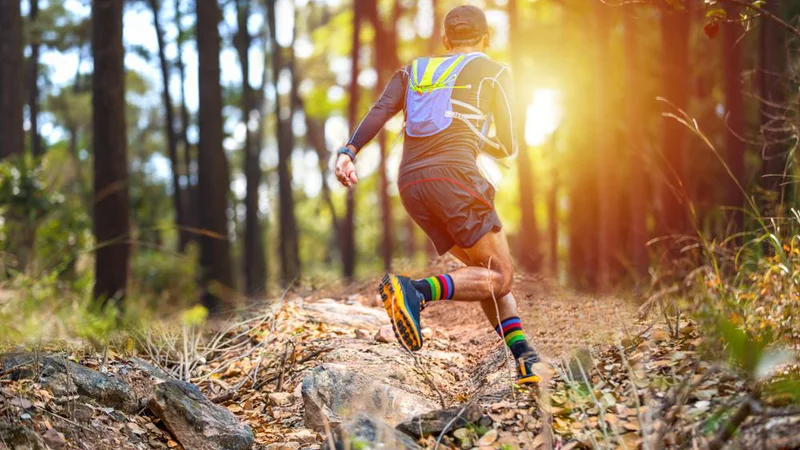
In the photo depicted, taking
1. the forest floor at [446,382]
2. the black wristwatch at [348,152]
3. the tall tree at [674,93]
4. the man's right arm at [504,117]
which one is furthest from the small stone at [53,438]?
the tall tree at [674,93]

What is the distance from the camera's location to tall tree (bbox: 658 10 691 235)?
1253cm

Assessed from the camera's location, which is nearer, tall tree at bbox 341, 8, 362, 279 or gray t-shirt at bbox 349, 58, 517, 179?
gray t-shirt at bbox 349, 58, 517, 179

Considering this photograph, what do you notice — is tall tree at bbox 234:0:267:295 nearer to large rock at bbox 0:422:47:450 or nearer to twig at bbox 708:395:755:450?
large rock at bbox 0:422:47:450

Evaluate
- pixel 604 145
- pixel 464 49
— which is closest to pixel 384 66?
pixel 604 145

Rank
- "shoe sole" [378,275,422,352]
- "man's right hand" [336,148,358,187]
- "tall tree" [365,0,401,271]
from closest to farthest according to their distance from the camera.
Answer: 1. "shoe sole" [378,275,422,352]
2. "man's right hand" [336,148,358,187]
3. "tall tree" [365,0,401,271]

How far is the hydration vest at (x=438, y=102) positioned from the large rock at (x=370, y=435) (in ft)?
5.90

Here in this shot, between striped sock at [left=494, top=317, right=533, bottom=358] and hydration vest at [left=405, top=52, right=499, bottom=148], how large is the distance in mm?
1032

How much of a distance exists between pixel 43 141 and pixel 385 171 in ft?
50.8

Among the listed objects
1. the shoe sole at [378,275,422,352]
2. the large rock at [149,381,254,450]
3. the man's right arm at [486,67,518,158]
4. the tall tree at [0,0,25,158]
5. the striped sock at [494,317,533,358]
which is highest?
the tall tree at [0,0,25,158]

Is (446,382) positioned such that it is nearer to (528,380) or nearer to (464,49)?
(528,380)

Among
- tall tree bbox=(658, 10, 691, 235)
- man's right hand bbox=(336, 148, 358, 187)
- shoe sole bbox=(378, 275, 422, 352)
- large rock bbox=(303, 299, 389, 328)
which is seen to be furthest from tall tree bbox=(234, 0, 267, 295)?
shoe sole bbox=(378, 275, 422, 352)

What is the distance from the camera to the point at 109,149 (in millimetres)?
12273

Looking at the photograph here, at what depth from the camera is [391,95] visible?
5.12m

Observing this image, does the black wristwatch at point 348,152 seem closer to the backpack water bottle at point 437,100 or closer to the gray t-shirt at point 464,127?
the gray t-shirt at point 464,127
